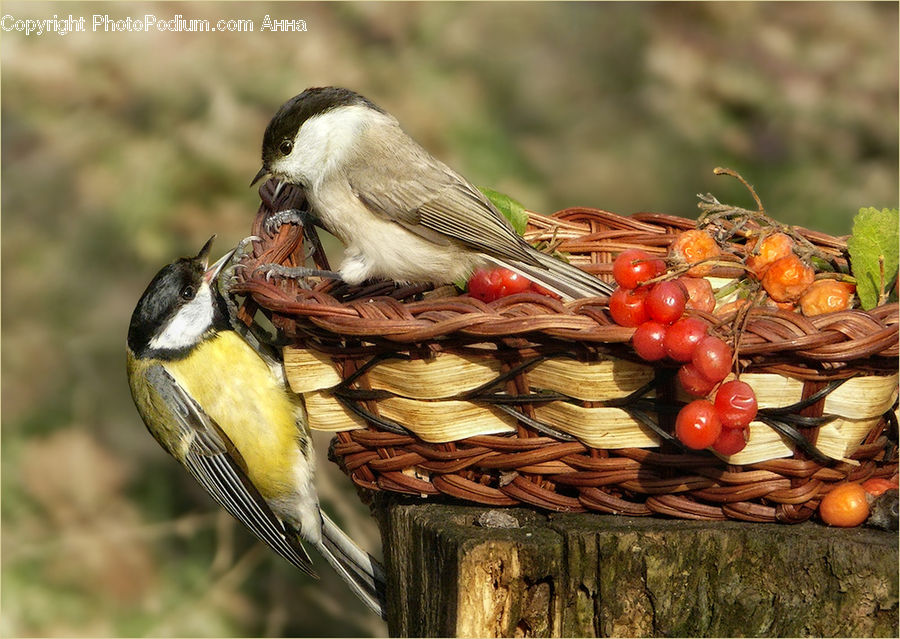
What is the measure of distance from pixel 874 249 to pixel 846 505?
684 millimetres

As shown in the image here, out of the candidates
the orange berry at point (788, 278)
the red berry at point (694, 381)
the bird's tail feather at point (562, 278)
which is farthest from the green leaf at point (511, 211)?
the red berry at point (694, 381)

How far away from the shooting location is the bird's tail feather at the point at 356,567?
3012 millimetres

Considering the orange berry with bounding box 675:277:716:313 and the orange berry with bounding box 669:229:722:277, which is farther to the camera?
the orange berry with bounding box 669:229:722:277

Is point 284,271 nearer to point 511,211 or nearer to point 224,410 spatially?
point 224,410

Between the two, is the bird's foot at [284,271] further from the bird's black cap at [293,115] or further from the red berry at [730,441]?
the red berry at [730,441]

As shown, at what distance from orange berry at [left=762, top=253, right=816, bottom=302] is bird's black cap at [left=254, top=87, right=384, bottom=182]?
50.5 inches

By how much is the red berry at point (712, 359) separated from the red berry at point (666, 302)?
0.08 meters

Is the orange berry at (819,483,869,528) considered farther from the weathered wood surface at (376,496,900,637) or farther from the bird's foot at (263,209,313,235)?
the bird's foot at (263,209,313,235)

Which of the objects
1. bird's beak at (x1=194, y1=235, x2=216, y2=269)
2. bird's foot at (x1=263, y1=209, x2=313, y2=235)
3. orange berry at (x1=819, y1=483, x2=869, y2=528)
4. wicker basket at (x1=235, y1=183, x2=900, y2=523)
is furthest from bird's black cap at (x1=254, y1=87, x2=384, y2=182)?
orange berry at (x1=819, y1=483, x2=869, y2=528)

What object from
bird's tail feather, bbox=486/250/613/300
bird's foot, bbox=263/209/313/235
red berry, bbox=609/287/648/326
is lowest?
red berry, bbox=609/287/648/326

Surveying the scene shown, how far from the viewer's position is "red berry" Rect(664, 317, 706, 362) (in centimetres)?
192

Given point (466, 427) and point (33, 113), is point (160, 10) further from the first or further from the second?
point (466, 427)

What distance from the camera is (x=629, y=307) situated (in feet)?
6.65

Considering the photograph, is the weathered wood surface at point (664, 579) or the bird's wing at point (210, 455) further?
the bird's wing at point (210, 455)
